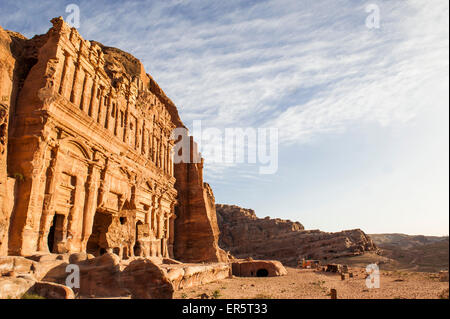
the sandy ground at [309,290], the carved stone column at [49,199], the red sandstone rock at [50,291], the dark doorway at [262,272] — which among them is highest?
the carved stone column at [49,199]

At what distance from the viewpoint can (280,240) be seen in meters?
60.6

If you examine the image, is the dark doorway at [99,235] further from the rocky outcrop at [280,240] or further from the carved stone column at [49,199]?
the rocky outcrop at [280,240]

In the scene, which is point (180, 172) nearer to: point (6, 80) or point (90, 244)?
point (90, 244)

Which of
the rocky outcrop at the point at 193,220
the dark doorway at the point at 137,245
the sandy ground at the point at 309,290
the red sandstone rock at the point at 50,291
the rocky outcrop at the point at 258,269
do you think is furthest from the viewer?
the rocky outcrop at the point at 258,269

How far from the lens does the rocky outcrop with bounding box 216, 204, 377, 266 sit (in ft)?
174

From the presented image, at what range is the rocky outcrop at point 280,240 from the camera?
5300 centimetres

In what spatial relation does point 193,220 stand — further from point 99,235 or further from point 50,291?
point 50,291

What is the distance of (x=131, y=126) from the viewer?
23.2m

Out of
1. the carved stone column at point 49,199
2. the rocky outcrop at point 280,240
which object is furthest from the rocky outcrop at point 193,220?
the rocky outcrop at point 280,240

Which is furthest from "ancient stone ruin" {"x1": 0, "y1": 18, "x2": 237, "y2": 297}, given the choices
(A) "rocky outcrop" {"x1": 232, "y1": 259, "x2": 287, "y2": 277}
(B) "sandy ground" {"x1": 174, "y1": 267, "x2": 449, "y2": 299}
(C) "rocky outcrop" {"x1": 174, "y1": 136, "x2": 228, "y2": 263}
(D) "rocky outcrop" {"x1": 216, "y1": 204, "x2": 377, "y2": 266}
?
(D) "rocky outcrop" {"x1": 216, "y1": 204, "x2": 377, "y2": 266}
